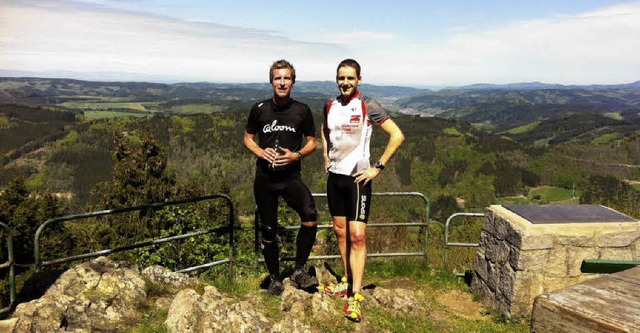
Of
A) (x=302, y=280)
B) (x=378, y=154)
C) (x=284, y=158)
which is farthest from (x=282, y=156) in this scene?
(x=378, y=154)

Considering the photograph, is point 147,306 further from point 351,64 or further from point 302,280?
point 351,64

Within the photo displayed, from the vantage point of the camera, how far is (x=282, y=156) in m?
4.55

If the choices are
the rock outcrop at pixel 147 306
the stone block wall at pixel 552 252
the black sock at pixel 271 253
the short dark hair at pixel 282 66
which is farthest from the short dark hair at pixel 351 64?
the stone block wall at pixel 552 252

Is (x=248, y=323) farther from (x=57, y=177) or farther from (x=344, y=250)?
(x=57, y=177)

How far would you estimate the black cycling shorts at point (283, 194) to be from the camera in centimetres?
482

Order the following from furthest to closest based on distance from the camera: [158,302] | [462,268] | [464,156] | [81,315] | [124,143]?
1. [464,156]
2. [124,143]
3. [462,268]
4. [158,302]
5. [81,315]

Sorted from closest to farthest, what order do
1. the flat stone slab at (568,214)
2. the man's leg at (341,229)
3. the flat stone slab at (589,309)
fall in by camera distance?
1. the flat stone slab at (589,309)
2. the man's leg at (341,229)
3. the flat stone slab at (568,214)

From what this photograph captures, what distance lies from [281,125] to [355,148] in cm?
90

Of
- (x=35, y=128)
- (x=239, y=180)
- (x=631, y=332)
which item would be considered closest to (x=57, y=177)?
(x=239, y=180)

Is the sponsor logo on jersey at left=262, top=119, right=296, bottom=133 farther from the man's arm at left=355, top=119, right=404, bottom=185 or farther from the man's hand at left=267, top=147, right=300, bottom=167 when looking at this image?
the man's arm at left=355, top=119, right=404, bottom=185

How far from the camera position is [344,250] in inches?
200

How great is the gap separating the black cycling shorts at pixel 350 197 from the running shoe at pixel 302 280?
2.95 feet

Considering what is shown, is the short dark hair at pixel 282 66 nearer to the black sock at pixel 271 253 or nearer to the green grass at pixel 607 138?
the black sock at pixel 271 253

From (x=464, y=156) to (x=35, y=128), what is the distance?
17620 centimetres
